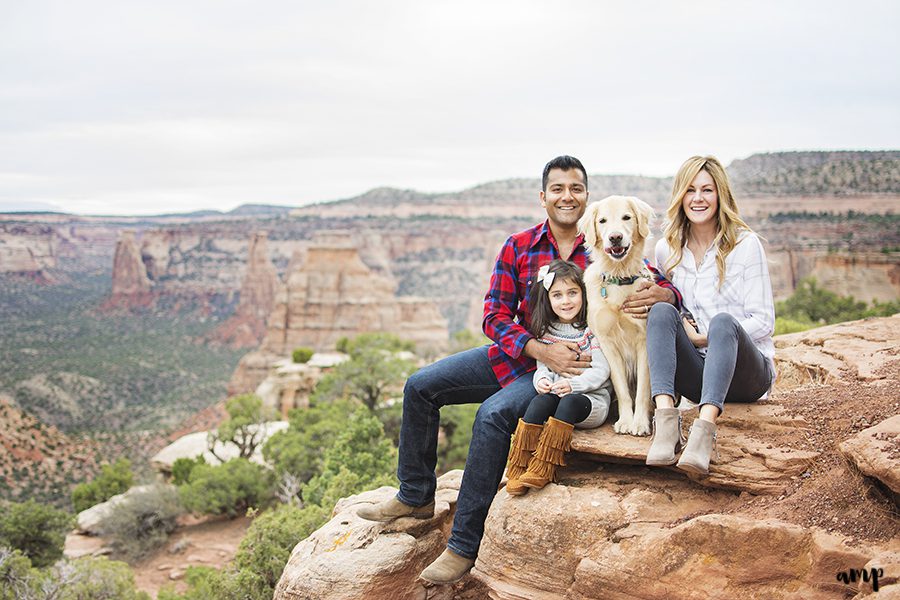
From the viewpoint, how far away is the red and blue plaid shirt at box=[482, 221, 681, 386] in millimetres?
5816

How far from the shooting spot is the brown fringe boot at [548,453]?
521cm


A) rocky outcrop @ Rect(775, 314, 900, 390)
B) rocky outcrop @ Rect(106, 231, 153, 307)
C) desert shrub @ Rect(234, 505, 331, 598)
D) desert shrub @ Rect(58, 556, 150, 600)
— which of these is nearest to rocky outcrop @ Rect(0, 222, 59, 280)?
rocky outcrop @ Rect(106, 231, 153, 307)

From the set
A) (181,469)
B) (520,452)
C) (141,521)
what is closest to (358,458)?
(141,521)

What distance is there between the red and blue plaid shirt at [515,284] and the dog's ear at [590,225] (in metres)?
0.49

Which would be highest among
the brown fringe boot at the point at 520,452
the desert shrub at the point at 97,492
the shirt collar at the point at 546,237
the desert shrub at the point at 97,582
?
the shirt collar at the point at 546,237

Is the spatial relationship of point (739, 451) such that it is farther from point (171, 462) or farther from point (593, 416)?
point (171, 462)

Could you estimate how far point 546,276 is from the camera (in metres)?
5.57

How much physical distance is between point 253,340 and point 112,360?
28.6 metres

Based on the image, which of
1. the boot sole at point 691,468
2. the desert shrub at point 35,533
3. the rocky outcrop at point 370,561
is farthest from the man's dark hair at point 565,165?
the desert shrub at point 35,533

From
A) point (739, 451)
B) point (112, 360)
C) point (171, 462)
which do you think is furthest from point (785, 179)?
point (739, 451)

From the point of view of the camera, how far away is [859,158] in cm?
6016

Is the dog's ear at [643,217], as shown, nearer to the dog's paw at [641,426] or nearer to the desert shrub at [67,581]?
the dog's paw at [641,426]

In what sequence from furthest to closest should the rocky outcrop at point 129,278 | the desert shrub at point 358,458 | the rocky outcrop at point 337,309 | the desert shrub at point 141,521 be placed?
1. the rocky outcrop at point 129,278
2. the rocky outcrop at point 337,309
3. the desert shrub at point 141,521
4. the desert shrub at point 358,458

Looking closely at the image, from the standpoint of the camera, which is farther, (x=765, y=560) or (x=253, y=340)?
(x=253, y=340)
